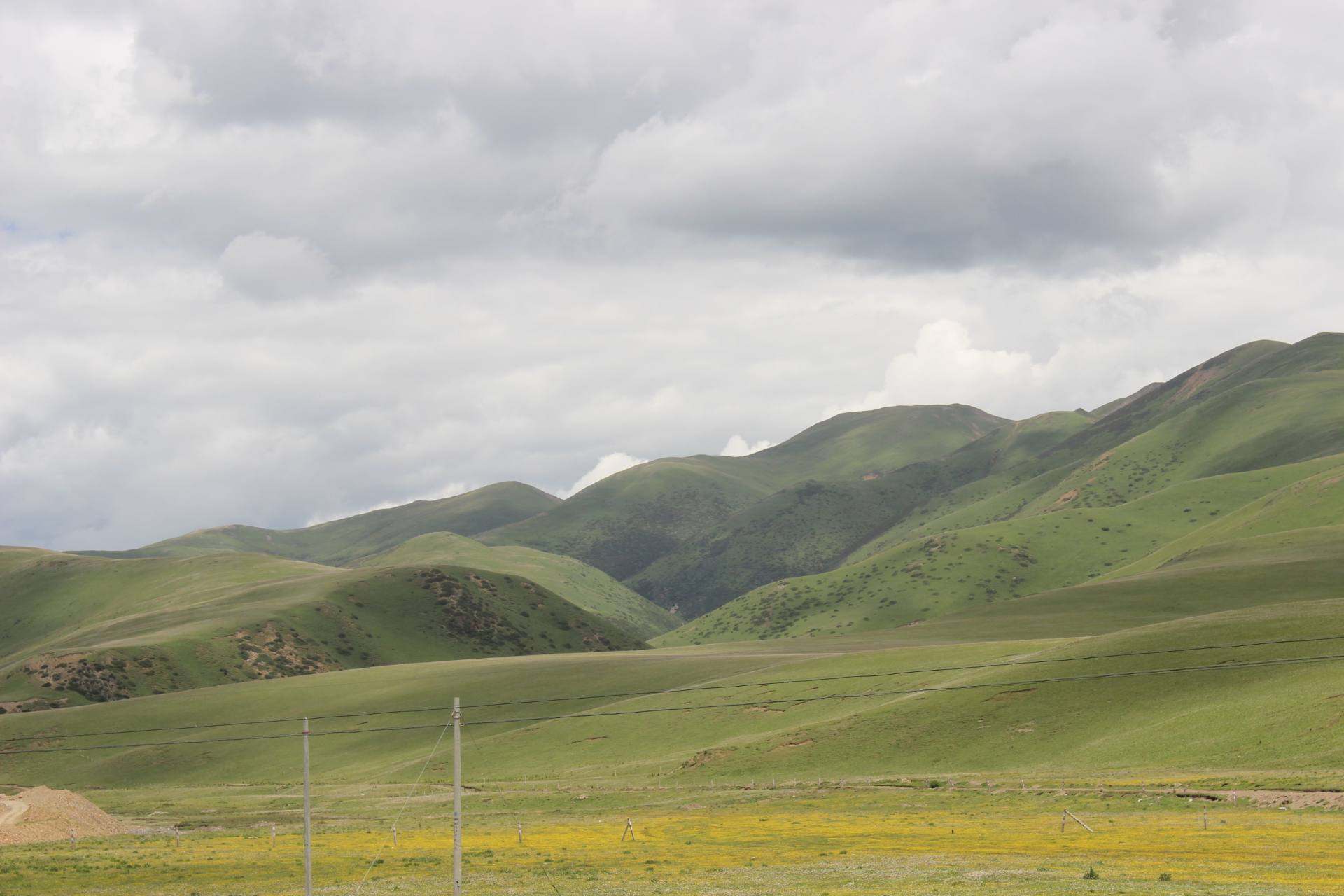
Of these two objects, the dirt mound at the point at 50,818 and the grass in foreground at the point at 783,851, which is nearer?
the grass in foreground at the point at 783,851

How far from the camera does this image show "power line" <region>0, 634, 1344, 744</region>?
105 metres

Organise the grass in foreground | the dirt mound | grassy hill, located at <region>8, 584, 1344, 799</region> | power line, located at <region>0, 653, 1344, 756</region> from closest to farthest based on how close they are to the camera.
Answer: the grass in foreground → the dirt mound → grassy hill, located at <region>8, 584, 1344, 799</region> → power line, located at <region>0, 653, 1344, 756</region>

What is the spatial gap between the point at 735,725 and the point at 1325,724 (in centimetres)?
5264

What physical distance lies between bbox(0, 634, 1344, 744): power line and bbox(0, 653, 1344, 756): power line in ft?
5.71

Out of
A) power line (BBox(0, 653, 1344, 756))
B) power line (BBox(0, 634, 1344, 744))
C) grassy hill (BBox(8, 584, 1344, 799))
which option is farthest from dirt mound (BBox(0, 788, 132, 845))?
grassy hill (BBox(8, 584, 1344, 799))

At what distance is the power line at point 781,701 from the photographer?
9669 centimetres

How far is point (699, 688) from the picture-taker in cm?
13638

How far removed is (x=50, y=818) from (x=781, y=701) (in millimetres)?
65938

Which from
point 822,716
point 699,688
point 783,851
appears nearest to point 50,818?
point 783,851

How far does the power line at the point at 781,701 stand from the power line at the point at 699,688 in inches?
68.5

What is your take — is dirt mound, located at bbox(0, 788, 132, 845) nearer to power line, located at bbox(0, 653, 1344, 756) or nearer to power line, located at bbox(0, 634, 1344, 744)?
power line, located at bbox(0, 653, 1344, 756)

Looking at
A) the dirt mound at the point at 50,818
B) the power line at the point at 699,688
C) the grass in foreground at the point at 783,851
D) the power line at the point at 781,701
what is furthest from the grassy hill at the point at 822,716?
the dirt mound at the point at 50,818

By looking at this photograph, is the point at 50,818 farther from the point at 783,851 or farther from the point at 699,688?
the point at 699,688

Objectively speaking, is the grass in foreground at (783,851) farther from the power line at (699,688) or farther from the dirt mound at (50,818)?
the power line at (699,688)
